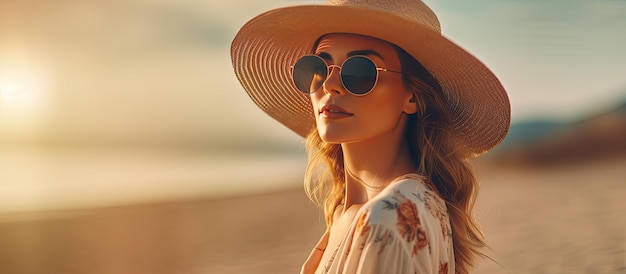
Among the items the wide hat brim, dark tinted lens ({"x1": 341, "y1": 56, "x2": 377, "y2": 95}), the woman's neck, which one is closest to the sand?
the wide hat brim

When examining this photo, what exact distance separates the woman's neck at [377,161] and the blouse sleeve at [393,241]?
0.27 meters

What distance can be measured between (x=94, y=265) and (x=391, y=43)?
8269mm

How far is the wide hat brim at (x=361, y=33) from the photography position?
219 cm

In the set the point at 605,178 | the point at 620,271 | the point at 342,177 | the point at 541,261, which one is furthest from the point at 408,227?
the point at 605,178

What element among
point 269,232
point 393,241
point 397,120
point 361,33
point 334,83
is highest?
point 361,33

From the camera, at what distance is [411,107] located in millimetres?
2330

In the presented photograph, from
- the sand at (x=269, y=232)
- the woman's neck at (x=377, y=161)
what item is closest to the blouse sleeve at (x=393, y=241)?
the woman's neck at (x=377, y=161)

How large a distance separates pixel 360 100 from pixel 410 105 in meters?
0.18

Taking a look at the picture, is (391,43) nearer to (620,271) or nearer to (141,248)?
(620,271)

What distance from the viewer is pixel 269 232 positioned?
10.6 metres

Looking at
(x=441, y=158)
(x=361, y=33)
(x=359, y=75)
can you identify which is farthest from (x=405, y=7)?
(x=441, y=158)

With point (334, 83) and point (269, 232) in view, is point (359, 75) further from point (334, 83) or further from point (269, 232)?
point (269, 232)

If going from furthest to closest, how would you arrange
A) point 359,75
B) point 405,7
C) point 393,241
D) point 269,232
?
point 269,232 → point 405,7 → point 359,75 → point 393,241

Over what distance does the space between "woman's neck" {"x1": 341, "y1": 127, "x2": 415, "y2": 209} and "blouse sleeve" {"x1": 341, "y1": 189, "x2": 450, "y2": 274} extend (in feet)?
0.90
